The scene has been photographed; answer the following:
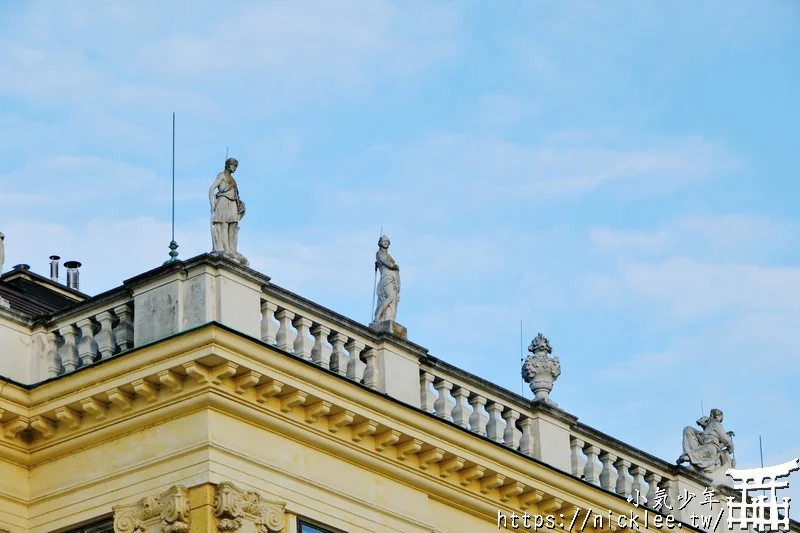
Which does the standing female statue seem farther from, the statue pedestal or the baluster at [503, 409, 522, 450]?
the baluster at [503, 409, 522, 450]

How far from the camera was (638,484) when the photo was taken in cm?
3400

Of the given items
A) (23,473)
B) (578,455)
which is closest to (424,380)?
(578,455)

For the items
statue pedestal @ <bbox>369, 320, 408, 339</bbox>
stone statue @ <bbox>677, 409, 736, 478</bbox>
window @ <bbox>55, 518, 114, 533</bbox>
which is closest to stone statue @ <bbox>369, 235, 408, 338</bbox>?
statue pedestal @ <bbox>369, 320, 408, 339</bbox>

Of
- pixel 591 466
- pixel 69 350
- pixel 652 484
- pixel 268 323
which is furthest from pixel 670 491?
pixel 69 350

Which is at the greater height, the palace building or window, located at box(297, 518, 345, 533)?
the palace building

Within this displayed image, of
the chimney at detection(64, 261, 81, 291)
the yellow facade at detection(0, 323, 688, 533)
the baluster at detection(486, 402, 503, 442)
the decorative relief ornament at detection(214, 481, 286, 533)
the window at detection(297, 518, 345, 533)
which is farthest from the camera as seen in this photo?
the chimney at detection(64, 261, 81, 291)

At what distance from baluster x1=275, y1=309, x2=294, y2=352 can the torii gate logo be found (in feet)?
32.5

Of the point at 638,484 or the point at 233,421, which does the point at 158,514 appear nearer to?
the point at 233,421

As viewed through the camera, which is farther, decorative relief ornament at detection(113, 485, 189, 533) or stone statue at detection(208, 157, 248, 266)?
stone statue at detection(208, 157, 248, 266)

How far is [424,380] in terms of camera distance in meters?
31.0

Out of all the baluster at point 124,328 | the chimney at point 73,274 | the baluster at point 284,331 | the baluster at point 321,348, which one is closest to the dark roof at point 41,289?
the chimney at point 73,274

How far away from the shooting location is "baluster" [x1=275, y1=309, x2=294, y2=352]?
2867 cm

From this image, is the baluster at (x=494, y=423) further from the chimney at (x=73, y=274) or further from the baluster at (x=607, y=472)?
the chimney at (x=73, y=274)

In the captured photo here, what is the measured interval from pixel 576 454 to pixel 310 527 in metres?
6.31
